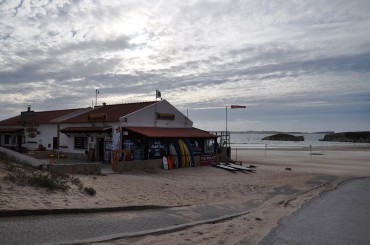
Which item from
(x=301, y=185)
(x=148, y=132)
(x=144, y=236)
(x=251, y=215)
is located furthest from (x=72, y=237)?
(x=148, y=132)

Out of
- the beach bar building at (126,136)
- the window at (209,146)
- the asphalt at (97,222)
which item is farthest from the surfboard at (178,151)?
the asphalt at (97,222)

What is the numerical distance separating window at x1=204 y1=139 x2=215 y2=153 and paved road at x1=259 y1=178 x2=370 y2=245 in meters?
16.6

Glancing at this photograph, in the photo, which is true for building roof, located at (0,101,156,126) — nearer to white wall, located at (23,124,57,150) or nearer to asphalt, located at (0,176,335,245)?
white wall, located at (23,124,57,150)

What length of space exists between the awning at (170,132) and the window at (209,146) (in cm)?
68

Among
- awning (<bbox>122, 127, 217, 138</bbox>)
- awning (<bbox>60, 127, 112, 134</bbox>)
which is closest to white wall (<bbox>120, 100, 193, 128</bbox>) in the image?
awning (<bbox>122, 127, 217, 138</bbox>)

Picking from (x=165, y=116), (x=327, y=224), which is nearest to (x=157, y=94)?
(x=165, y=116)

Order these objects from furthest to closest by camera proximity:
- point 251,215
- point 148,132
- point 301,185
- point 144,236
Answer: point 148,132 < point 301,185 < point 251,215 < point 144,236

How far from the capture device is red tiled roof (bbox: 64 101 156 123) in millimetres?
26547

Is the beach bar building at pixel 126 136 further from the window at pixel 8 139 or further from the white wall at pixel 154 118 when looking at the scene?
the window at pixel 8 139

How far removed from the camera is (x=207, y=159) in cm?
2875

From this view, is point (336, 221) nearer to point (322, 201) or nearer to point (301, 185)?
point (322, 201)

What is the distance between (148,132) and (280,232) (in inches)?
693

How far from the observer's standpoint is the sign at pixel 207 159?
2827cm

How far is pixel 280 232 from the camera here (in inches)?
331
